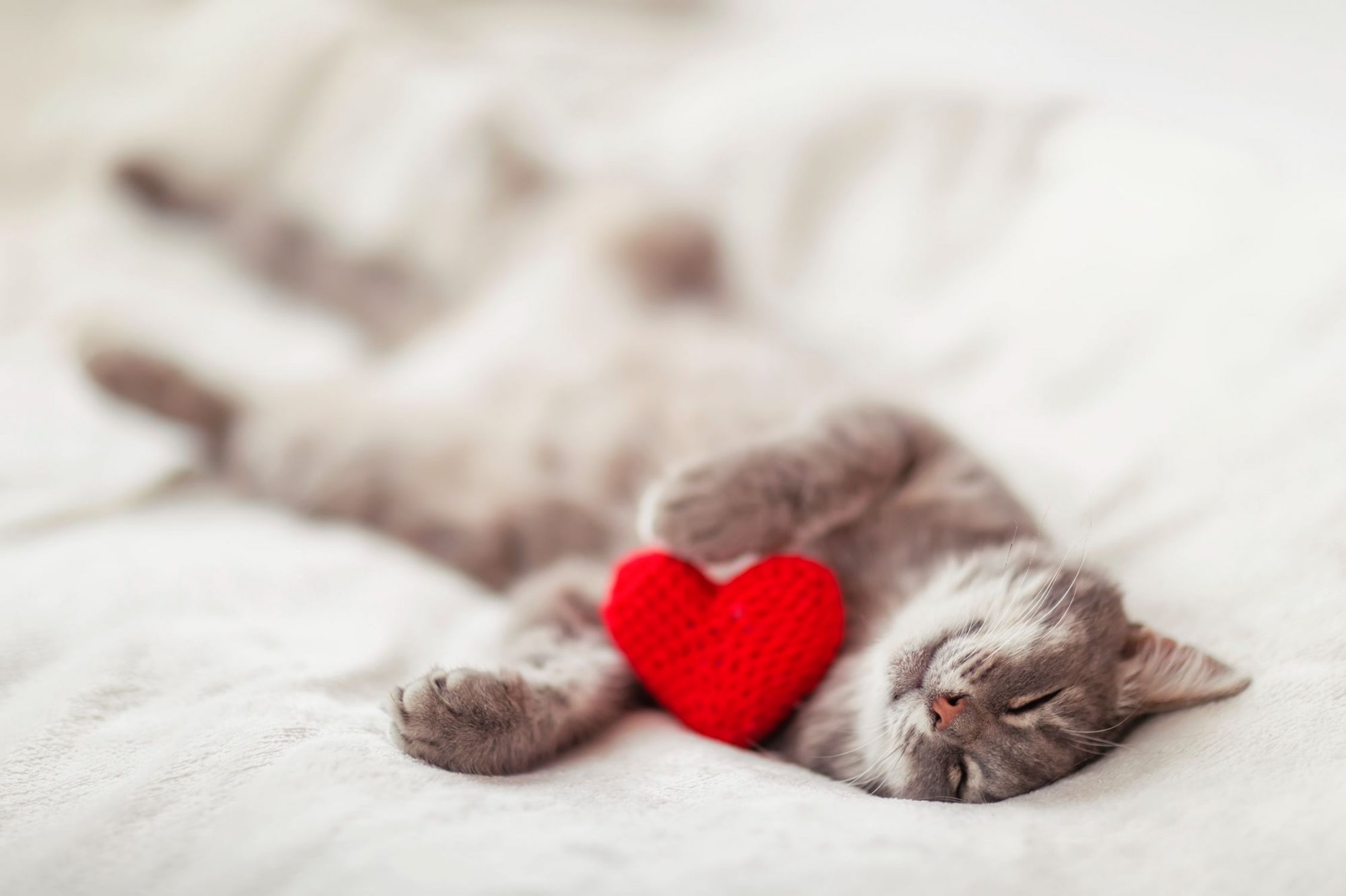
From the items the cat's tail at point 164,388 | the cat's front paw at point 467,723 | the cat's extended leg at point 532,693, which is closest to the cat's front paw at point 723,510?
the cat's extended leg at point 532,693

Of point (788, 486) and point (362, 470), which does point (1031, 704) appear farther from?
point (362, 470)

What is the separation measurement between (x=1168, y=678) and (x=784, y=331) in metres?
1.14

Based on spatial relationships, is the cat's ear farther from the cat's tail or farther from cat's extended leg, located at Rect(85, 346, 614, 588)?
the cat's tail

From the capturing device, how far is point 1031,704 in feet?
3.36

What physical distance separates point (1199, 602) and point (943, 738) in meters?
0.40

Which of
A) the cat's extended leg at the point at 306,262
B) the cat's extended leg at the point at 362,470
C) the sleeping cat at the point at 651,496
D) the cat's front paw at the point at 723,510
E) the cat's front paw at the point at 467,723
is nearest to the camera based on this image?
the cat's front paw at the point at 467,723

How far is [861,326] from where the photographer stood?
1896 millimetres

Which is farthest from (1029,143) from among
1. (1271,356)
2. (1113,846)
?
(1113,846)

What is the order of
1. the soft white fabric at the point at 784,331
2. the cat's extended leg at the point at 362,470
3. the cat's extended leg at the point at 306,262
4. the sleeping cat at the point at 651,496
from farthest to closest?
1. the cat's extended leg at the point at 306,262
2. the cat's extended leg at the point at 362,470
3. the sleeping cat at the point at 651,496
4. the soft white fabric at the point at 784,331

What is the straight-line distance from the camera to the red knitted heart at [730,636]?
3.64 ft

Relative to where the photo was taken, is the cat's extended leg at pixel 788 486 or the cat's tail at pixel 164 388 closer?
the cat's extended leg at pixel 788 486

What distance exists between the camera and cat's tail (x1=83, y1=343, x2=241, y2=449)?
1.69 metres

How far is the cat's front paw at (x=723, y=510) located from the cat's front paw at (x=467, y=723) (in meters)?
0.29

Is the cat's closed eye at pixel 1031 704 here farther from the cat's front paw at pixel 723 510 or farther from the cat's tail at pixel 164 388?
the cat's tail at pixel 164 388
